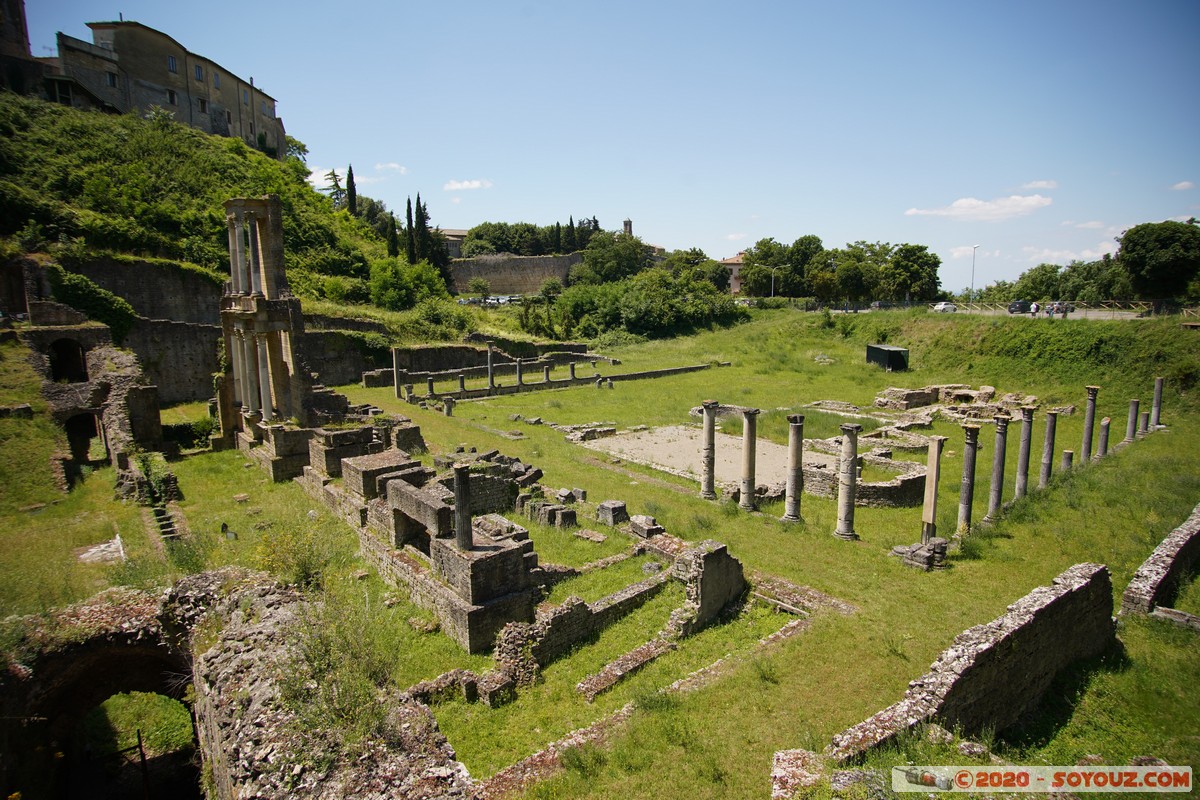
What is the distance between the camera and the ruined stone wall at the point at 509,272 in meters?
81.8

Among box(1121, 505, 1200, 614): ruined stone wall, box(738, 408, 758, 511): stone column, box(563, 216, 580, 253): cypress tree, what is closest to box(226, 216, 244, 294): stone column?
box(738, 408, 758, 511): stone column

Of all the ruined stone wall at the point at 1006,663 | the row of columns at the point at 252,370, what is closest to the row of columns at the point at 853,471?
the ruined stone wall at the point at 1006,663

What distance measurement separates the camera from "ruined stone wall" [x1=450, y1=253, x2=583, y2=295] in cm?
8181

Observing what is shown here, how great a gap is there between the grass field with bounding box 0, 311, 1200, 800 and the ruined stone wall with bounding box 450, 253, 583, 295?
5938cm

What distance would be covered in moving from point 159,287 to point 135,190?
27.1ft

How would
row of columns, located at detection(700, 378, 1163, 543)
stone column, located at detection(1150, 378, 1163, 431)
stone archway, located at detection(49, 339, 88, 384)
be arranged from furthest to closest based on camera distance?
stone column, located at detection(1150, 378, 1163, 431) < stone archway, located at detection(49, 339, 88, 384) < row of columns, located at detection(700, 378, 1163, 543)

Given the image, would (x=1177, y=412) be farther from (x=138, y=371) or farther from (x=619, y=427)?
(x=138, y=371)

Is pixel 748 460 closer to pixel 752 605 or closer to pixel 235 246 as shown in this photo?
pixel 752 605

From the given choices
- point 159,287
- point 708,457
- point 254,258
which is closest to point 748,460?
point 708,457

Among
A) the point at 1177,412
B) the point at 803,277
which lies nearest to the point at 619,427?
the point at 1177,412

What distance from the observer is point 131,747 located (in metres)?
8.20

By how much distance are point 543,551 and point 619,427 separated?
49.3 feet

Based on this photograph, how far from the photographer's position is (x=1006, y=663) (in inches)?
→ 310

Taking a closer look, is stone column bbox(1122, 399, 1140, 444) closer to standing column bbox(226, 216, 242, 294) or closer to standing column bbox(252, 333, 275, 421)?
standing column bbox(252, 333, 275, 421)
